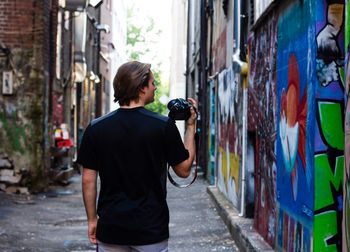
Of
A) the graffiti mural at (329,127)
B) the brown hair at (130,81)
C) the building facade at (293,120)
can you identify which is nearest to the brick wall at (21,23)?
the building facade at (293,120)

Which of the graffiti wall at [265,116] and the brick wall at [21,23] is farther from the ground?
the brick wall at [21,23]

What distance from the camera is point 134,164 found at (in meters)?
2.95

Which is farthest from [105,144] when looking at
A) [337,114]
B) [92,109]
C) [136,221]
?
[92,109]

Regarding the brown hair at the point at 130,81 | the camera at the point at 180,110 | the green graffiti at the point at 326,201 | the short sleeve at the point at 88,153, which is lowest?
the green graffiti at the point at 326,201

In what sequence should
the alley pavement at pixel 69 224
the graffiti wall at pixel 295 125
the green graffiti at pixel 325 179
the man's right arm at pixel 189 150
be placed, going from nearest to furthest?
the man's right arm at pixel 189 150 < the green graffiti at pixel 325 179 < the graffiti wall at pixel 295 125 < the alley pavement at pixel 69 224

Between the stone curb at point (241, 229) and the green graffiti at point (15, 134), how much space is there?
4668 mm

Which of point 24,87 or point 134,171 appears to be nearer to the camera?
point 134,171

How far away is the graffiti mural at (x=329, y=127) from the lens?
Result: 12.8 feet

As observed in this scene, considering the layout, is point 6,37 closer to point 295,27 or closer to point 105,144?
point 295,27

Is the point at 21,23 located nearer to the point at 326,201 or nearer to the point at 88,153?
the point at 326,201

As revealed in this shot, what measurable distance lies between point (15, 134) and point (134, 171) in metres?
10.2

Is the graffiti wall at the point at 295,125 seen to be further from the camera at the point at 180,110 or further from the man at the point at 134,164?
the man at the point at 134,164

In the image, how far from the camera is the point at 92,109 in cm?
2589

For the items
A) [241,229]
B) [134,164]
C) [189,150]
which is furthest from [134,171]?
[241,229]
